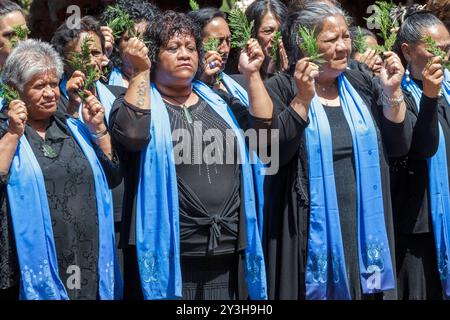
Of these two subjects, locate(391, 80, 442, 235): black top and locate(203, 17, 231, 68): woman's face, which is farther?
locate(203, 17, 231, 68): woman's face

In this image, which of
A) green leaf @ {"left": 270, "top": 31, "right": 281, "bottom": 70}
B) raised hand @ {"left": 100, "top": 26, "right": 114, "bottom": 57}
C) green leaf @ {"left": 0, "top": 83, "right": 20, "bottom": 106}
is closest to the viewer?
green leaf @ {"left": 0, "top": 83, "right": 20, "bottom": 106}

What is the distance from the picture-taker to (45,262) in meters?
4.55

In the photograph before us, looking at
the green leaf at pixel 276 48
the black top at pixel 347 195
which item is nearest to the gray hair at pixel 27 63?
the green leaf at pixel 276 48

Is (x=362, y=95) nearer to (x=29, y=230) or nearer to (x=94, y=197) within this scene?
(x=94, y=197)

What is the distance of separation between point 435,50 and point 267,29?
1.43m

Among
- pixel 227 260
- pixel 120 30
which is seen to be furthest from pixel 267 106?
pixel 120 30

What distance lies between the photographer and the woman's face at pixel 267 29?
6316 mm

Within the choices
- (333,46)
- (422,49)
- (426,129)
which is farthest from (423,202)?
(333,46)

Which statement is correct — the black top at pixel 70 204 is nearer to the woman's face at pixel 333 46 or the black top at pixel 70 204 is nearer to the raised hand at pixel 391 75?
the woman's face at pixel 333 46

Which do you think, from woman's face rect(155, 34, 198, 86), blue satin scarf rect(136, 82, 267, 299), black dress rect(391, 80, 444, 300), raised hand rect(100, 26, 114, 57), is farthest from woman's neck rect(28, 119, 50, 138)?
black dress rect(391, 80, 444, 300)

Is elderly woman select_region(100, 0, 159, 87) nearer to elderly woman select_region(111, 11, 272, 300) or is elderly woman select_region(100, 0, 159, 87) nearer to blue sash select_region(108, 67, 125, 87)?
blue sash select_region(108, 67, 125, 87)

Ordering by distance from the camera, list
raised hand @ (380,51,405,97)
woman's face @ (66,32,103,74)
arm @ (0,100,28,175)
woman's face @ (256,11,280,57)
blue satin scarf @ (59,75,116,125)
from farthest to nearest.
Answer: woman's face @ (256,11,280,57)
woman's face @ (66,32,103,74)
blue satin scarf @ (59,75,116,125)
raised hand @ (380,51,405,97)
arm @ (0,100,28,175)

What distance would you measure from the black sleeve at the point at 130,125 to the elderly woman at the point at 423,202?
1.49 meters

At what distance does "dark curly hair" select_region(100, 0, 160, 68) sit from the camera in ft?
19.9
